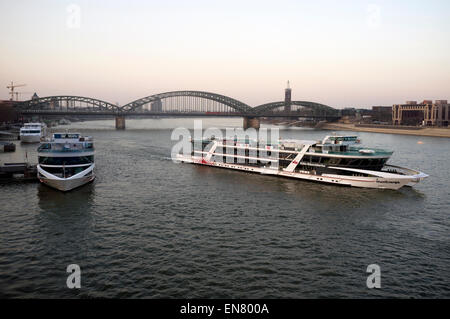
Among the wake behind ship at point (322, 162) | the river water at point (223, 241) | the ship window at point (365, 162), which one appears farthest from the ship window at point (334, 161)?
the river water at point (223, 241)

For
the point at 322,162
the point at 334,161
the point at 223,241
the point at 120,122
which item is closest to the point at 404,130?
the point at 322,162

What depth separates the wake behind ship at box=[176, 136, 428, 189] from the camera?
35.5m

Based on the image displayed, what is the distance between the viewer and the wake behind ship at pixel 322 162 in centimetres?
3553

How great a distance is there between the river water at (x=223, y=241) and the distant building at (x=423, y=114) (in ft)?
459

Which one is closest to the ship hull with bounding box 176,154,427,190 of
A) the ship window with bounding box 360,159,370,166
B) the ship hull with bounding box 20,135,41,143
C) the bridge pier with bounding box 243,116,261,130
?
the ship window with bounding box 360,159,370,166

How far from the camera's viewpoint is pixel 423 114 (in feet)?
549

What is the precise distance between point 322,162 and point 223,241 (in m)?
21.8

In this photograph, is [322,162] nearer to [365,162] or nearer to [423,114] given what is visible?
[365,162]

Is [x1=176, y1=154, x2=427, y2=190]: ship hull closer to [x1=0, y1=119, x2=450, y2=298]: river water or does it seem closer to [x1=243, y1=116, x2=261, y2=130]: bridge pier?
[x1=0, y1=119, x2=450, y2=298]: river water

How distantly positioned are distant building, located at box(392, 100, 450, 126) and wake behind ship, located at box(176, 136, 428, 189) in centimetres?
13541

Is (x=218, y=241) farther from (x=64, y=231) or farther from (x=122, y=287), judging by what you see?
(x=64, y=231)

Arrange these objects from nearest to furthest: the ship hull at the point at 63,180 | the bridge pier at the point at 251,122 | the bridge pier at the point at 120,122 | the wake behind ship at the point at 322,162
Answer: the ship hull at the point at 63,180 < the wake behind ship at the point at 322,162 < the bridge pier at the point at 120,122 < the bridge pier at the point at 251,122

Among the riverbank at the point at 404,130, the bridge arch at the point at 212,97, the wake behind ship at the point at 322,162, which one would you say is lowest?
the wake behind ship at the point at 322,162

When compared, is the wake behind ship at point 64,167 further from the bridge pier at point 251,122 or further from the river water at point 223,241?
the bridge pier at point 251,122
